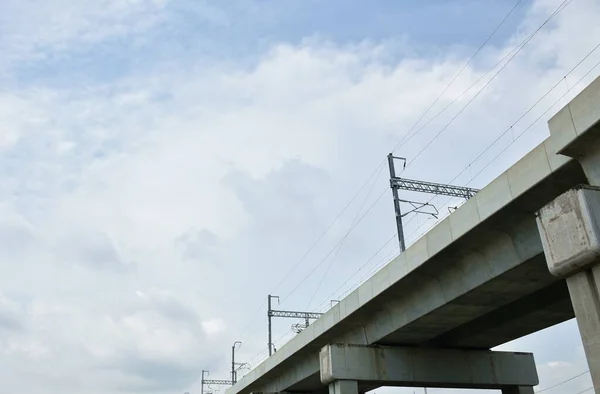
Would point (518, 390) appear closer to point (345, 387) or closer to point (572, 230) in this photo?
point (345, 387)

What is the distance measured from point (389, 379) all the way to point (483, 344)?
4.15 m

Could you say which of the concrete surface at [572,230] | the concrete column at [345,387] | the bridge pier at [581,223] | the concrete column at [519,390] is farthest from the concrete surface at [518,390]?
the concrete surface at [572,230]

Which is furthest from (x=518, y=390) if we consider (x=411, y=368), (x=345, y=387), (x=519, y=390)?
(x=345, y=387)

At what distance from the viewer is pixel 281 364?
28797mm

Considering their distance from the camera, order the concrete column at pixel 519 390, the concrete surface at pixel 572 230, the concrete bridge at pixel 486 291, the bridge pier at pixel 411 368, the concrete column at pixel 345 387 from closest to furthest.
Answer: the concrete surface at pixel 572 230 → the concrete bridge at pixel 486 291 → the concrete column at pixel 345 387 → the bridge pier at pixel 411 368 → the concrete column at pixel 519 390

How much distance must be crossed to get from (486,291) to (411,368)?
6.71 m

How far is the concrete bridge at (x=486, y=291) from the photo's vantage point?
11078 millimetres

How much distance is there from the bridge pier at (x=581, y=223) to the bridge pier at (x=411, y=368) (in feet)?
38.1

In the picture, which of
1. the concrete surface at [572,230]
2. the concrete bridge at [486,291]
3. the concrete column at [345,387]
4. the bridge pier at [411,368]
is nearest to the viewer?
the concrete surface at [572,230]

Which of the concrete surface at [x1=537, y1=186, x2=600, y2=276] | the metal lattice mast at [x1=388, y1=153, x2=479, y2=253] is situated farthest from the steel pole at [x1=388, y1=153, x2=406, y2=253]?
the concrete surface at [x1=537, y1=186, x2=600, y2=276]

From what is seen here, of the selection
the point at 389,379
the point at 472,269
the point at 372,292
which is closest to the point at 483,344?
the point at 389,379

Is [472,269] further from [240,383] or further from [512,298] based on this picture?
[240,383]

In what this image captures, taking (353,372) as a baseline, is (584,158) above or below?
above

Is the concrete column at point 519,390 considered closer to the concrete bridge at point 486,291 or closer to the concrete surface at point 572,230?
the concrete bridge at point 486,291
